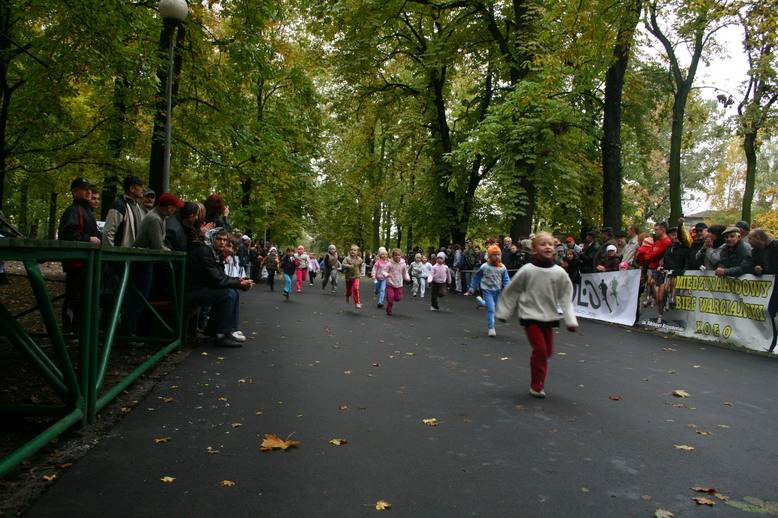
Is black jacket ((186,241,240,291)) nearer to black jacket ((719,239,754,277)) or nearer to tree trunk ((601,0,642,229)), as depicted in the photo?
black jacket ((719,239,754,277))

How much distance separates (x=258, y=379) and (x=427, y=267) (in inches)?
671

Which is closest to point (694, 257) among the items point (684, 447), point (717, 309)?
point (717, 309)

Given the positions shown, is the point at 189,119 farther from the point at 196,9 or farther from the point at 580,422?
the point at 580,422

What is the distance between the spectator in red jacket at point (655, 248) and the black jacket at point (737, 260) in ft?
6.93

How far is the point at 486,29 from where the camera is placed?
2300 centimetres

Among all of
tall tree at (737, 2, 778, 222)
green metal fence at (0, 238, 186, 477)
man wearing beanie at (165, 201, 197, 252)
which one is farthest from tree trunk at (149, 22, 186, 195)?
tall tree at (737, 2, 778, 222)

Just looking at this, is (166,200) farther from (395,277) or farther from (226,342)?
(395,277)

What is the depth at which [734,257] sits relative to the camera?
10.8 metres

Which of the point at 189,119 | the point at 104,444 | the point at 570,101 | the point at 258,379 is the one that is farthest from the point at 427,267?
the point at 104,444

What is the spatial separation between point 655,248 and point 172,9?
36.9ft

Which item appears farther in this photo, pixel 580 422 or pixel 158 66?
pixel 158 66

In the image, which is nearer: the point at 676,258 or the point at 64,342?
the point at 64,342

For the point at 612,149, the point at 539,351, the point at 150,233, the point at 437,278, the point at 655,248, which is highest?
the point at 612,149

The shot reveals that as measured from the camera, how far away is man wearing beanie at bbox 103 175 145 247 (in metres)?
7.93
